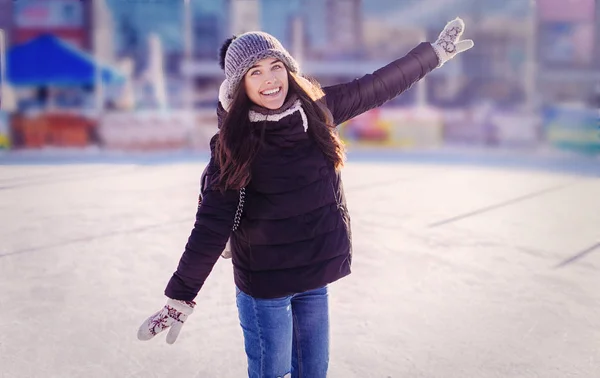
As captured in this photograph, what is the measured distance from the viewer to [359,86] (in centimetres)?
204

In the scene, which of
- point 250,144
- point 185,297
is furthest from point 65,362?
point 250,144

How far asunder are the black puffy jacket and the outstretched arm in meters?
0.28

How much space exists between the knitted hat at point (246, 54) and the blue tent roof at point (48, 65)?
16562 mm

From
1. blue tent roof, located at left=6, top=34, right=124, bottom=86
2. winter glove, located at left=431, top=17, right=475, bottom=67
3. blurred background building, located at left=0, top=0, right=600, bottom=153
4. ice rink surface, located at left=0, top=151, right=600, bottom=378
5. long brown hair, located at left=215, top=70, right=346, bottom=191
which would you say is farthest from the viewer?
blue tent roof, located at left=6, top=34, right=124, bottom=86

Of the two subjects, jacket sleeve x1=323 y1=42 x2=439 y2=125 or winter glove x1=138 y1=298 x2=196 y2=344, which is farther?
jacket sleeve x1=323 y1=42 x2=439 y2=125

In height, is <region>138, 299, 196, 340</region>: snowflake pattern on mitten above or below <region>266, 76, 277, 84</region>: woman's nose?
below

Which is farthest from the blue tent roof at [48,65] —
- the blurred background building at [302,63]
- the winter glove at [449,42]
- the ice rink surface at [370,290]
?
the winter glove at [449,42]

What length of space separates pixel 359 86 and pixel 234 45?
0.49m

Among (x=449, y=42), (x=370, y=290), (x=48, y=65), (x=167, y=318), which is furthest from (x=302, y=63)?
(x=167, y=318)

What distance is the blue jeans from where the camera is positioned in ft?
5.71

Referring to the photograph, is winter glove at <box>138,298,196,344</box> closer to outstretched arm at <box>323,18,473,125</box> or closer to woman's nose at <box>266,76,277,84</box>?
woman's nose at <box>266,76,277,84</box>

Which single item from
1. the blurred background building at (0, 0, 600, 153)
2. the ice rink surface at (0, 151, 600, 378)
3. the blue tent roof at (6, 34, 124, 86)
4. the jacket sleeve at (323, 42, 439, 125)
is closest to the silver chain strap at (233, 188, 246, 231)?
the jacket sleeve at (323, 42, 439, 125)

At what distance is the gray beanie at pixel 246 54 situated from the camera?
1714mm

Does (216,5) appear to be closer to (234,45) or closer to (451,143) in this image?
(451,143)
